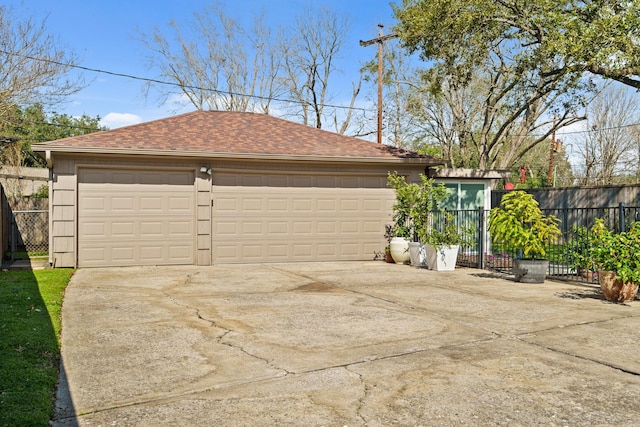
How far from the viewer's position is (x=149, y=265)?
488 inches

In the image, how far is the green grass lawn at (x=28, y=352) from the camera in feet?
11.2

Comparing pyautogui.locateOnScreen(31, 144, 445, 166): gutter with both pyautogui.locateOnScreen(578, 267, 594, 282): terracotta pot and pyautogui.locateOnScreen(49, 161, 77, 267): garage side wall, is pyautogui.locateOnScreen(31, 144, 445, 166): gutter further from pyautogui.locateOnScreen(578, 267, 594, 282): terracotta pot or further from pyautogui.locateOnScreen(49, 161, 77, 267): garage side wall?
pyautogui.locateOnScreen(578, 267, 594, 282): terracotta pot

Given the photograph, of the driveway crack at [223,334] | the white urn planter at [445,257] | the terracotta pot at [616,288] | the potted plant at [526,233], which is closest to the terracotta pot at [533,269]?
the potted plant at [526,233]

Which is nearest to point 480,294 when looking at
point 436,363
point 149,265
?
point 436,363

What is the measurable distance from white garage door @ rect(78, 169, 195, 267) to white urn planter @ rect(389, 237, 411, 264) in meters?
4.96

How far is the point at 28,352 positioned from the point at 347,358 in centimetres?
280

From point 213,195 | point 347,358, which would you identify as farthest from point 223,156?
point 347,358

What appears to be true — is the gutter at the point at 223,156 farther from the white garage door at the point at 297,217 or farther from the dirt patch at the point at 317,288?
the dirt patch at the point at 317,288

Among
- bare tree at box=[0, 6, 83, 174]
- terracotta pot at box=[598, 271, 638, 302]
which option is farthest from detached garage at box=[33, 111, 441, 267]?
bare tree at box=[0, 6, 83, 174]

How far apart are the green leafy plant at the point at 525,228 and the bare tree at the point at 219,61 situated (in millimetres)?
24338

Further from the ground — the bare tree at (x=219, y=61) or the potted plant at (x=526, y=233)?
the bare tree at (x=219, y=61)

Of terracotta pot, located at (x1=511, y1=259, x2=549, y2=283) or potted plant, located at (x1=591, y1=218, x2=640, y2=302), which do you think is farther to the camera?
terracotta pot, located at (x1=511, y1=259, x2=549, y2=283)

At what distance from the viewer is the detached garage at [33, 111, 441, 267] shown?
39.2 feet

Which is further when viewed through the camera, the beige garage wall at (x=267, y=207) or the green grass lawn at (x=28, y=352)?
the beige garage wall at (x=267, y=207)
